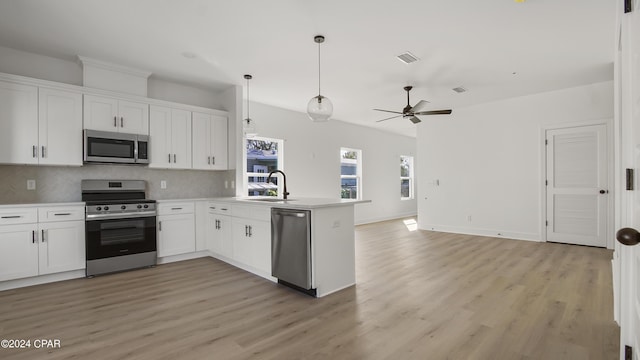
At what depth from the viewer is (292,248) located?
319cm

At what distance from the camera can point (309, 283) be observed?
3.03 meters

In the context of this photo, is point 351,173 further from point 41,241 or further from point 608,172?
point 41,241

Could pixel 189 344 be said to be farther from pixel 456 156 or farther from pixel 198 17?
pixel 456 156

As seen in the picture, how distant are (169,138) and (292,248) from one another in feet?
9.17

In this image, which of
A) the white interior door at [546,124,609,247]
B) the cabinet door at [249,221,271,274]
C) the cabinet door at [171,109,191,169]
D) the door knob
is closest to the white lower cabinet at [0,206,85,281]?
the cabinet door at [171,109,191,169]

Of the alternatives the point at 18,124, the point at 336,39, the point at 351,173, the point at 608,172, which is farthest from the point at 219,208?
the point at 608,172

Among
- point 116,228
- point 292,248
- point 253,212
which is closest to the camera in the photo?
point 292,248

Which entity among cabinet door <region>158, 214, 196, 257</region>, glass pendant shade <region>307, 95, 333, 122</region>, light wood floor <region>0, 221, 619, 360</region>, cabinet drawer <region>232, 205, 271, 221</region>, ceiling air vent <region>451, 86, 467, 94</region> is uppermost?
ceiling air vent <region>451, 86, 467, 94</region>

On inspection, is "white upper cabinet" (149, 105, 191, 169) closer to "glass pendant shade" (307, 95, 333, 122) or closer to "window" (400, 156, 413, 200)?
"glass pendant shade" (307, 95, 333, 122)

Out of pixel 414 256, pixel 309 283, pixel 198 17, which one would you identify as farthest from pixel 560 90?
pixel 198 17

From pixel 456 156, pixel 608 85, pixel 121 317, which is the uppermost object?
pixel 608 85

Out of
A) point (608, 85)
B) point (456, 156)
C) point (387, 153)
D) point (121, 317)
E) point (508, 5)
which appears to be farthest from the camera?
point (387, 153)

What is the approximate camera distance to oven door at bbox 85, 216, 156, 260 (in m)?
3.79

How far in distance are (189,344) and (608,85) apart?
6810 millimetres
